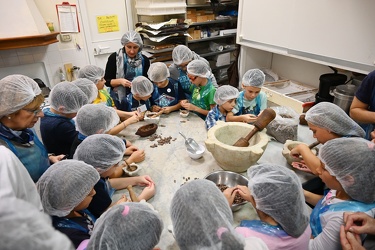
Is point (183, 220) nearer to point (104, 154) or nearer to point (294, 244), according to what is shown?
point (294, 244)

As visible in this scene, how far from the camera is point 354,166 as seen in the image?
81cm

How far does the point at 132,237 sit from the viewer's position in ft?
2.04

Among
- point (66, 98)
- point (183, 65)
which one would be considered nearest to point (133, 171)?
point (66, 98)

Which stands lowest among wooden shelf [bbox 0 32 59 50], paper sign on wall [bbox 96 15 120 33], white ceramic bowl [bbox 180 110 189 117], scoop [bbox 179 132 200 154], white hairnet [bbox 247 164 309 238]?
white ceramic bowl [bbox 180 110 189 117]

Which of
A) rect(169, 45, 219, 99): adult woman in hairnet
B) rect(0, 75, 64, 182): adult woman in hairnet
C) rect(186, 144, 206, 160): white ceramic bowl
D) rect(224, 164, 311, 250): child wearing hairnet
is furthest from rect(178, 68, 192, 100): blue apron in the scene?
rect(224, 164, 311, 250): child wearing hairnet

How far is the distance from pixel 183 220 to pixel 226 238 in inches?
5.0

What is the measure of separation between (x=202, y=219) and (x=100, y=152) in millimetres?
588

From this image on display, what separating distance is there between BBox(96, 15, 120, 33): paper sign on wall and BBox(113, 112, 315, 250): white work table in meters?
1.69

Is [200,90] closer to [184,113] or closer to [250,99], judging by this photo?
[184,113]

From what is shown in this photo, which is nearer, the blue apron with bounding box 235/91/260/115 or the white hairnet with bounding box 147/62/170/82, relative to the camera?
the blue apron with bounding box 235/91/260/115

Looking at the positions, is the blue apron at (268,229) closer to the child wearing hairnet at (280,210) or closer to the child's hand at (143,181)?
the child wearing hairnet at (280,210)

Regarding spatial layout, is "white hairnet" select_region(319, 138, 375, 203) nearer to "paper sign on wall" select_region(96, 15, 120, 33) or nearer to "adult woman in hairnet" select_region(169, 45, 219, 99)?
"adult woman in hairnet" select_region(169, 45, 219, 99)

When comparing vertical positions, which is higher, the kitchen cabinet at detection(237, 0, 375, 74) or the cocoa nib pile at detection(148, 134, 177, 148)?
the kitchen cabinet at detection(237, 0, 375, 74)

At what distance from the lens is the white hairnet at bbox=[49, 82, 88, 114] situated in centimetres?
133
